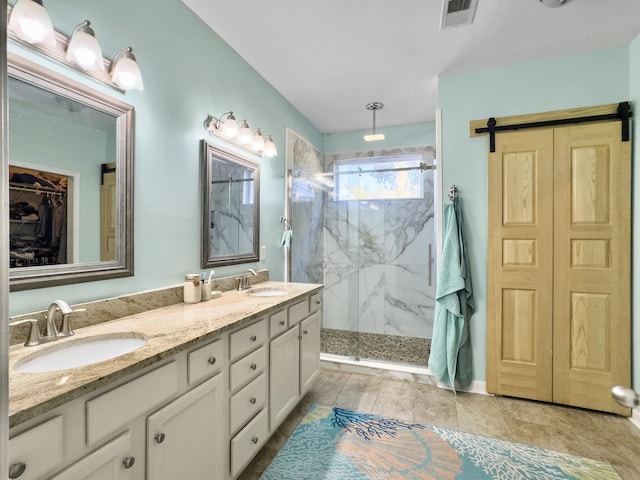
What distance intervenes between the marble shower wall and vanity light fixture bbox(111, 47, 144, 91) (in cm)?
215

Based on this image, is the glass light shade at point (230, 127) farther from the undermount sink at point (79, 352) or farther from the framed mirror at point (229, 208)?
the undermount sink at point (79, 352)

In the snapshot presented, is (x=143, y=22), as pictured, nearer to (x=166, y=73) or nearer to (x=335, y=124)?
(x=166, y=73)

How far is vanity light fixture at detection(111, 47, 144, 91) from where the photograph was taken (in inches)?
56.4

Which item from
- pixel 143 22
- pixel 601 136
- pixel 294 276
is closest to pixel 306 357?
pixel 294 276

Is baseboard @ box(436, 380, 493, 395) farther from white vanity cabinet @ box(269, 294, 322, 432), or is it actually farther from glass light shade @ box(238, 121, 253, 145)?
glass light shade @ box(238, 121, 253, 145)

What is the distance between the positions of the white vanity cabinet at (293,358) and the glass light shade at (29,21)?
5.30 ft

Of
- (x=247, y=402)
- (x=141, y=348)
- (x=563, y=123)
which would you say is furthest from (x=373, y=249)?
(x=141, y=348)

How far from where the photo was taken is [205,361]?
1292 millimetres

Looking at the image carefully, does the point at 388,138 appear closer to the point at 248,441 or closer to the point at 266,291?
the point at 266,291

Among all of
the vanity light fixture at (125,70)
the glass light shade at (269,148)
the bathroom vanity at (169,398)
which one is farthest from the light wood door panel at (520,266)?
the vanity light fixture at (125,70)

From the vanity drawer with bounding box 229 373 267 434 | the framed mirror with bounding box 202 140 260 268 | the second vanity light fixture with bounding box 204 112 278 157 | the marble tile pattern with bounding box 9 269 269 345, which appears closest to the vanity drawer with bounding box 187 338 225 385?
the vanity drawer with bounding box 229 373 267 434

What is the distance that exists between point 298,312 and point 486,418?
4.94 ft

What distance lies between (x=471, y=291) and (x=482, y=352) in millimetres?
501

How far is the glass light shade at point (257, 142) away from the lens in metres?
2.47
